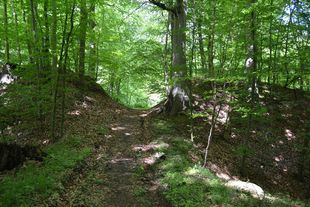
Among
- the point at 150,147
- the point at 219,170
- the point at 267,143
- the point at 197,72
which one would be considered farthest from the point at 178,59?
the point at 267,143

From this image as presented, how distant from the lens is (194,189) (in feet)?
22.5

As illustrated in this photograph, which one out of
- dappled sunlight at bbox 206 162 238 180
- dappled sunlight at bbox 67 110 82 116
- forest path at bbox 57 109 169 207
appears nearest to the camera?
forest path at bbox 57 109 169 207

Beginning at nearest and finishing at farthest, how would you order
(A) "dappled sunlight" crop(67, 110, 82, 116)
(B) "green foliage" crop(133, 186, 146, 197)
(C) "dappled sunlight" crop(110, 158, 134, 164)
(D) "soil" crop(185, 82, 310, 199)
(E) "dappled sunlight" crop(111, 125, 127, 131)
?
(B) "green foliage" crop(133, 186, 146, 197)
(C) "dappled sunlight" crop(110, 158, 134, 164)
(D) "soil" crop(185, 82, 310, 199)
(E) "dappled sunlight" crop(111, 125, 127, 131)
(A) "dappled sunlight" crop(67, 110, 82, 116)

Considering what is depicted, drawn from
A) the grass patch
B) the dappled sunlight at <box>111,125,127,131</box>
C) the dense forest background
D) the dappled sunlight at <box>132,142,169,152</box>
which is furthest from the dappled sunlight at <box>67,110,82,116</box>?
the grass patch

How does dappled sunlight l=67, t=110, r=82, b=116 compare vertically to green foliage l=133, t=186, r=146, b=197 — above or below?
above

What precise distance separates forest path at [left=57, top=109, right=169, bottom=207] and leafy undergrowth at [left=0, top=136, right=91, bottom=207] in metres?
0.31

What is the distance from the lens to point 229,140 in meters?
13.2

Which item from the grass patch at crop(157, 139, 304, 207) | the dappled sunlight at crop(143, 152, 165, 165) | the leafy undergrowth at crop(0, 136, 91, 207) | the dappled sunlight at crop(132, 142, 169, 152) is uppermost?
the leafy undergrowth at crop(0, 136, 91, 207)

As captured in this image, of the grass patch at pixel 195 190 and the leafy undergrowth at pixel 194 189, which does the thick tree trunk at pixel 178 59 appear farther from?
the grass patch at pixel 195 190

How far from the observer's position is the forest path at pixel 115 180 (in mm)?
6289

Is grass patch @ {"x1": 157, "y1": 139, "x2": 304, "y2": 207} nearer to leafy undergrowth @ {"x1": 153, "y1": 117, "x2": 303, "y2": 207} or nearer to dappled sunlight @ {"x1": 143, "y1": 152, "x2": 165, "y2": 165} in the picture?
leafy undergrowth @ {"x1": 153, "y1": 117, "x2": 303, "y2": 207}

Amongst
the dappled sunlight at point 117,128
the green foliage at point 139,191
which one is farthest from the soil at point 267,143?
the green foliage at point 139,191

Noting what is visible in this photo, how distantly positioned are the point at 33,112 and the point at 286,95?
13.8 m

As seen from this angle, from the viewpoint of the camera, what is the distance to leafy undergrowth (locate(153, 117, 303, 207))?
21.0 ft
